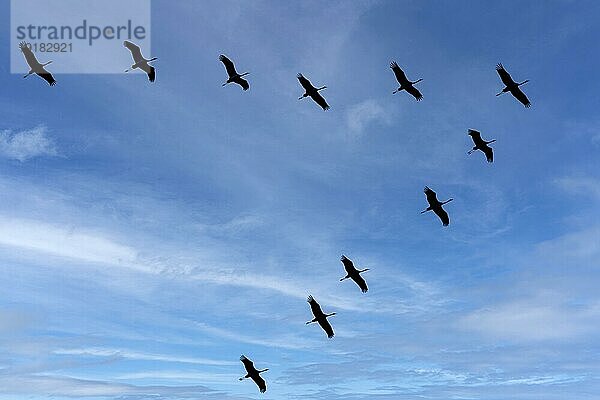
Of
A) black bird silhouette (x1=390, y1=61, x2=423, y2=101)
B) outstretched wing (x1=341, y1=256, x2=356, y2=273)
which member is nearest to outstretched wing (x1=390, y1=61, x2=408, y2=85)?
black bird silhouette (x1=390, y1=61, x2=423, y2=101)

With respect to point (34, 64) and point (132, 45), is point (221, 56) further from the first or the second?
point (34, 64)

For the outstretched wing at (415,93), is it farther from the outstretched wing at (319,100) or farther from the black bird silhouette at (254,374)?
the black bird silhouette at (254,374)

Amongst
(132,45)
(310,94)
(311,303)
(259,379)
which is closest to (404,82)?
(310,94)

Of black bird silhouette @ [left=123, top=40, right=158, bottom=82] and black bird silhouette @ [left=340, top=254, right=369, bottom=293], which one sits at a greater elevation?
black bird silhouette @ [left=123, top=40, right=158, bottom=82]

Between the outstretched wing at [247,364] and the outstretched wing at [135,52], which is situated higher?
the outstretched wing at [135,52]

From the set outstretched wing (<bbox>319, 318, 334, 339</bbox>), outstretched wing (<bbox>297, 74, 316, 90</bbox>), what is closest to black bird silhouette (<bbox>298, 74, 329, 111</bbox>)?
outstretched wing (<bbox>297, 74, 316, 90</bbox>)

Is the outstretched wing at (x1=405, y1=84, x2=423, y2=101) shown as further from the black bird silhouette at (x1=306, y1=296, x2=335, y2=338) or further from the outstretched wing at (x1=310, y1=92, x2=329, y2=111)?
the black bird silhouette at (x1=306, y1=296, x2=335, y2=338)

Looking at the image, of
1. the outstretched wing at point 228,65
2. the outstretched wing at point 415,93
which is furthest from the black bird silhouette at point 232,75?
the outstretched wing at point 415,93

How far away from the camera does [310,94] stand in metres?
46.8

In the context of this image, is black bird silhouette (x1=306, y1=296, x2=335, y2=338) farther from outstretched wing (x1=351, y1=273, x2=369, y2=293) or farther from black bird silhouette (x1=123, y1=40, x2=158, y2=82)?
black bird silhouette (x1=123, y1=40, x2=158, y2=82)

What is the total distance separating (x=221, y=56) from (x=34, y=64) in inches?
588

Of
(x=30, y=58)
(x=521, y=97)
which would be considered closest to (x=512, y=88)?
(x=521, y=97)

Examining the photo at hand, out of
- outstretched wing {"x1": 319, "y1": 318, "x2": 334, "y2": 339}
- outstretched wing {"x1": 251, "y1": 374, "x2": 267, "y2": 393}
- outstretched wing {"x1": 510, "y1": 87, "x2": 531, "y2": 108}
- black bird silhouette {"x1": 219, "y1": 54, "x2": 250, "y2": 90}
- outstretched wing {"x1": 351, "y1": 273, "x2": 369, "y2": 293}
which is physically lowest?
outstretched wing {"x1": 251, "y1": 374, "x2": 267, "y2": 393}

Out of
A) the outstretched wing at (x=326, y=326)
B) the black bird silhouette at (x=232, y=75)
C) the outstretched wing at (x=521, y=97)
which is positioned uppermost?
the black bird silhouette at (x=232, y=75)
